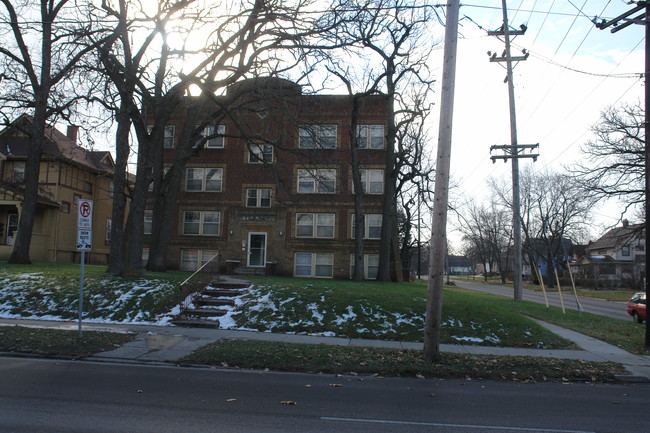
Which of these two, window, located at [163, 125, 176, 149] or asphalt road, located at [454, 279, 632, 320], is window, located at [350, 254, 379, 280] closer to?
asphalt road, located at [454, 279, 632, 320]

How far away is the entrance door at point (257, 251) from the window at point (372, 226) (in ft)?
18.7

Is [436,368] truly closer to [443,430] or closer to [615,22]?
[443,430]

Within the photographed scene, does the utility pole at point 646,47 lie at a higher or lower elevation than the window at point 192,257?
higher

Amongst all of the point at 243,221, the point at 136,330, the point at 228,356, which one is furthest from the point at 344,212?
the point at 228,356

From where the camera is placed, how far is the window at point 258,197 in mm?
29719

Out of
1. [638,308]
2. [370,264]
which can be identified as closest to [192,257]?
[370,264]

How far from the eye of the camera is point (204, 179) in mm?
30219

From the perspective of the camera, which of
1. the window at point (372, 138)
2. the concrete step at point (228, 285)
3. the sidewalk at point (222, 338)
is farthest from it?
the window at point (372, 138)

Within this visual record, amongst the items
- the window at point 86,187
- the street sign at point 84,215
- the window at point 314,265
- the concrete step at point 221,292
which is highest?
the window at point 86,187

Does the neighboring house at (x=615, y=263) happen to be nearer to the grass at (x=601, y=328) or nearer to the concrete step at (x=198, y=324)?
the grass at (x=601, y=328)

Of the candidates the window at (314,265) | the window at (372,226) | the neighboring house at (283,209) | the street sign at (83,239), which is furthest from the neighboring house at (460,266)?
the street sign at (83,239)

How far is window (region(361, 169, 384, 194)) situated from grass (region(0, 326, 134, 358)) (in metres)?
20.2

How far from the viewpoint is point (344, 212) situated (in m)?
29.5

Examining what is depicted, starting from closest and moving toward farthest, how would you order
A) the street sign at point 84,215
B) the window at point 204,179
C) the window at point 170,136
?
the street sign at point 84,215 → the window at point 204,179 → the window at point 170,136
